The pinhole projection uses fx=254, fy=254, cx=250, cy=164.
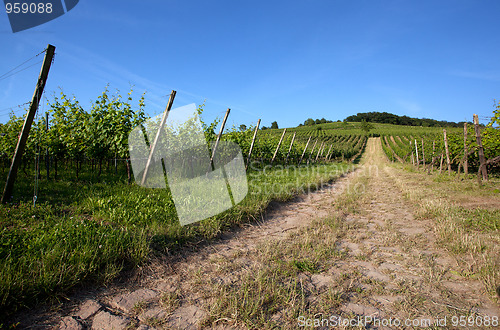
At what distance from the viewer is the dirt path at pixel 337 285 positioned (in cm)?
190

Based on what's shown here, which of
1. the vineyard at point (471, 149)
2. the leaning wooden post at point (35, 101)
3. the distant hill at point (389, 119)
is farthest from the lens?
the distant hill at point (389, 119)

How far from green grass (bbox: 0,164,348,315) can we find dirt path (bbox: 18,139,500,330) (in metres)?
0.26

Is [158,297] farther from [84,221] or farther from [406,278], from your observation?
[406,278]

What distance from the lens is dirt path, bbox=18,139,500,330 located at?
1.90m

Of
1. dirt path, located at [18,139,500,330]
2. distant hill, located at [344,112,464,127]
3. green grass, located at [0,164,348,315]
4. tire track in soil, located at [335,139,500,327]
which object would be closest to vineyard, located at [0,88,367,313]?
green grass, located at [0,164,348,315]

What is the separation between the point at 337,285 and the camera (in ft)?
7.75

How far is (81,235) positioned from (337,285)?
2.73 metres

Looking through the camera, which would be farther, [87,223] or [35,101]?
[35,101]

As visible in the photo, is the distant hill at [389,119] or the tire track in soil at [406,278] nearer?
the tire track in soil at [406,278]

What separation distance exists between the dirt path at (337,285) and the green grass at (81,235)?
258mm

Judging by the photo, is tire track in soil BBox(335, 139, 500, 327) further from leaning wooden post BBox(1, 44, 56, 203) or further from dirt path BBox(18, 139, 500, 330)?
leaning wooden post BBox(1, 44, 56, 203)

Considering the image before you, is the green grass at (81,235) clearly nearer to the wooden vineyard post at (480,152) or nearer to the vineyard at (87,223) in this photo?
the vineyard at (87,223)

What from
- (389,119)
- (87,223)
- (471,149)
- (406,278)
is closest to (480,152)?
(471,149)

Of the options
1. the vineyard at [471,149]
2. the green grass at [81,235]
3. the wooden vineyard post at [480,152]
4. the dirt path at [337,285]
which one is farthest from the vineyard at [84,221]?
the vineyard at [471,149]
